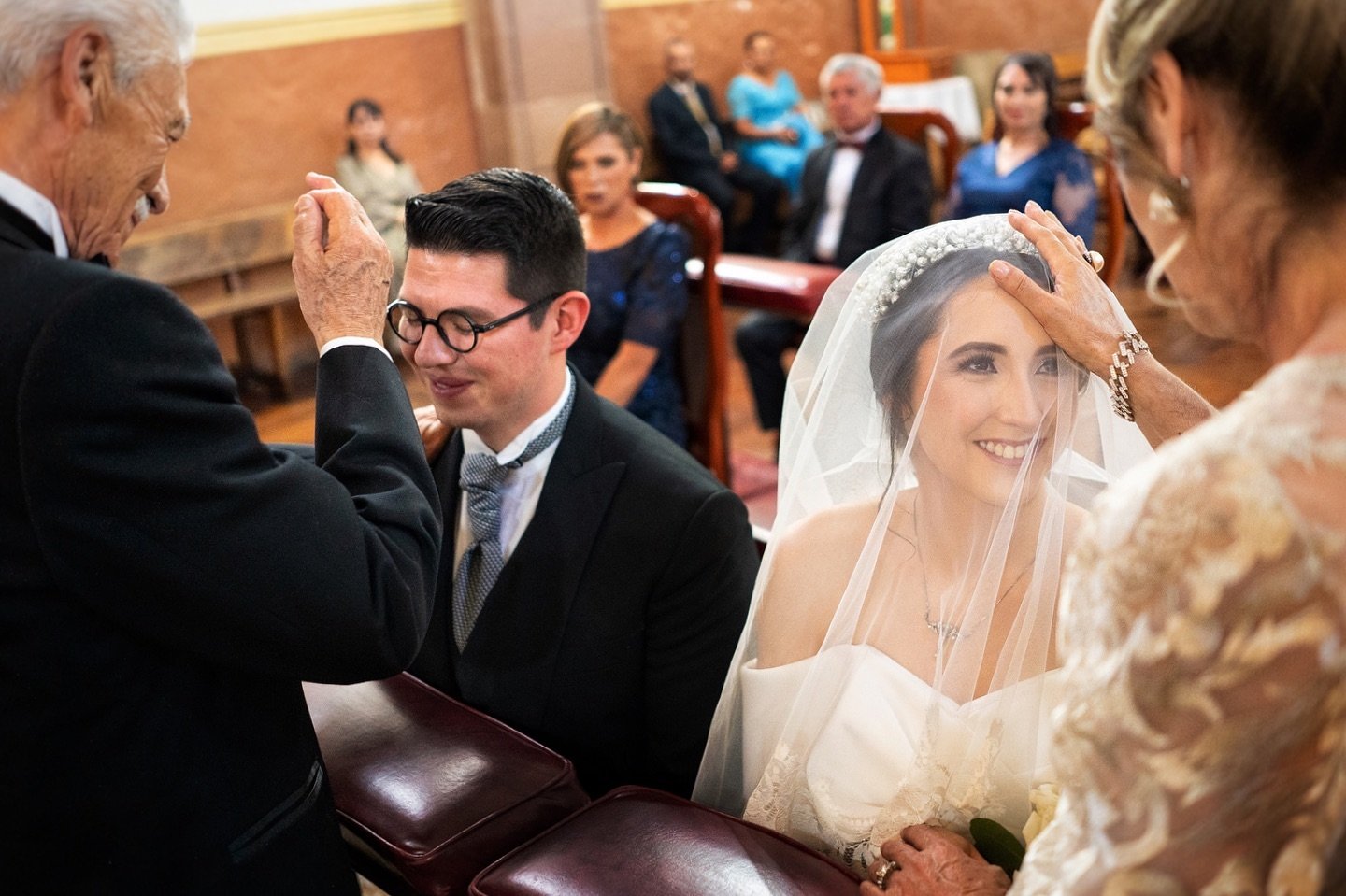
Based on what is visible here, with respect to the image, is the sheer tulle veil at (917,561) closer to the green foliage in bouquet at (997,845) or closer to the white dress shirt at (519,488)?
the green foliage in bouquet at (997,845)

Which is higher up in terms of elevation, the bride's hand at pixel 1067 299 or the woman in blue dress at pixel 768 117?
the bride's hand at pixel 1067 299

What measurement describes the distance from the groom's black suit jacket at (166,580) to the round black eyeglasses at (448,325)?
700 millimetres

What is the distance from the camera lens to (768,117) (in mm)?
9609

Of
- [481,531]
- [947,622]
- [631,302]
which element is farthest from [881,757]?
[631,302]

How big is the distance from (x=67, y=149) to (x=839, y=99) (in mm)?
5123

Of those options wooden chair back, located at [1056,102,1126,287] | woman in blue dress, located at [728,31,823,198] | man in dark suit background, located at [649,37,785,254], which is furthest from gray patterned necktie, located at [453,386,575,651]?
woman in blue dress, located at [728,31,823,198]

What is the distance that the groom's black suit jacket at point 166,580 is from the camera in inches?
45.3

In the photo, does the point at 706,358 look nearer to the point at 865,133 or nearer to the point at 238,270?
the point at 865,133

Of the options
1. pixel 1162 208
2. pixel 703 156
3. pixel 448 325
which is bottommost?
pixel 703 156

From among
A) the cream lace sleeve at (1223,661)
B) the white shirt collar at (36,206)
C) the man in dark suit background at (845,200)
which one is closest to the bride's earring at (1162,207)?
the cream lace sleeve at (1223,661)

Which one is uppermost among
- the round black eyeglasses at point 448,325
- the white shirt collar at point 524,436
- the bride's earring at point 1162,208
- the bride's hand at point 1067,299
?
the bride's earring at point 1162,208

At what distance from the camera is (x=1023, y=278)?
1.64 metres

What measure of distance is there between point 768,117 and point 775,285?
5192 millimetres

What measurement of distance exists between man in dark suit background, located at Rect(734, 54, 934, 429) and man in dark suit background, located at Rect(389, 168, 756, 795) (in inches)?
Result: 129
